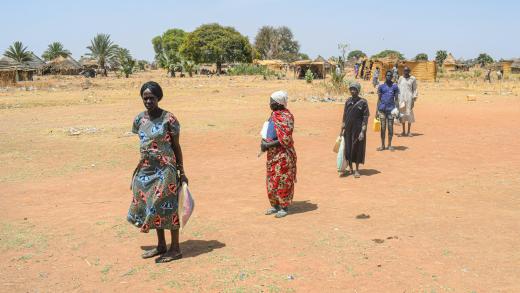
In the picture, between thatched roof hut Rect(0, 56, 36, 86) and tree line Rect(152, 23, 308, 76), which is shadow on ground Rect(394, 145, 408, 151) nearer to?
thatched roof hut Rect(0, 56, 36, 86)

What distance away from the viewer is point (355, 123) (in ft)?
25.2

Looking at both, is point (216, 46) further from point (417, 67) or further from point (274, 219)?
point (274, 219)

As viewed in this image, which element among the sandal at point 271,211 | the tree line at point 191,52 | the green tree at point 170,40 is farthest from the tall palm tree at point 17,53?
the sandal at point 271,211

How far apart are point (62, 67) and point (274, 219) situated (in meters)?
55.8

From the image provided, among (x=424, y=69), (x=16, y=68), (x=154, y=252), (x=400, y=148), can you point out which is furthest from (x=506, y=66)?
(x=154, y=252)

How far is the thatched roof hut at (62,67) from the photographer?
5578cm

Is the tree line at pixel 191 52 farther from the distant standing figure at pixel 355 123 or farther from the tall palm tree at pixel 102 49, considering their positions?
the distant standing figure at pixel 355 123

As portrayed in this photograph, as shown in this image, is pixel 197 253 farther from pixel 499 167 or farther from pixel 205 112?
pixel 205 112

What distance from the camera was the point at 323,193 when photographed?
23.3ft

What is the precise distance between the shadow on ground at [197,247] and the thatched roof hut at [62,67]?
55.1 meters

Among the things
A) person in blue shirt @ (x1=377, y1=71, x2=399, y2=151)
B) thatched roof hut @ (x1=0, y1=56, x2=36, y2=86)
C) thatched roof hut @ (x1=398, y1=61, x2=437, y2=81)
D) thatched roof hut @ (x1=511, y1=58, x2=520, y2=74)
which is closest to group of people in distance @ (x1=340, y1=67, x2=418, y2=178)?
person in blue shirt @ (x1=377, y1=71, x2=399, y2=151)

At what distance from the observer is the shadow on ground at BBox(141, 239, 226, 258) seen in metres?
4.77

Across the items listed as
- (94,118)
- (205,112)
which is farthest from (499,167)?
(94,118)

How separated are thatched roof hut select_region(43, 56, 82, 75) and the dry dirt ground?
4652 cm
